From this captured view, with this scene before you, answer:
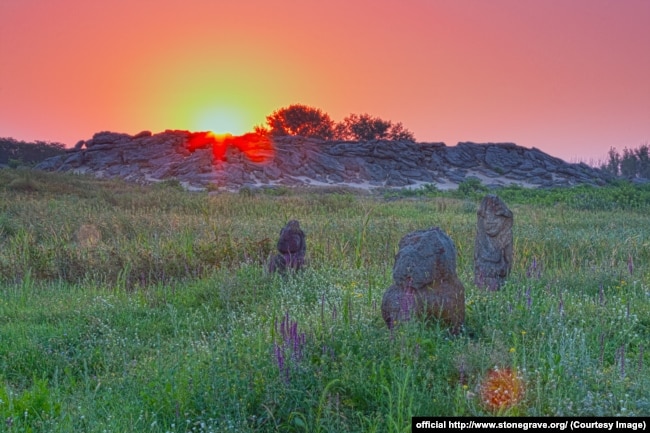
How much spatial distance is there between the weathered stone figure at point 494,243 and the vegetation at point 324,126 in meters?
52.1

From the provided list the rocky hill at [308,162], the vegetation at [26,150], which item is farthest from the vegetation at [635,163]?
the vegetation at [26,150]

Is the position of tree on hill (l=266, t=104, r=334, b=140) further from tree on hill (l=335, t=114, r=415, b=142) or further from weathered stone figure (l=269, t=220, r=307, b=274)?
weathered stone figure (l=269, t=220, r=307, b=274)

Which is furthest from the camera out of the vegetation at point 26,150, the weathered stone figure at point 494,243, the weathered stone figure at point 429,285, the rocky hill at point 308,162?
the vegetation at point 26,150

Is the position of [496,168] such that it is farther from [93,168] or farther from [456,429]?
[456,429]

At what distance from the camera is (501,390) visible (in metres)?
4.20

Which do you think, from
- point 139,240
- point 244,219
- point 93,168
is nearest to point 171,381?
point 139,240

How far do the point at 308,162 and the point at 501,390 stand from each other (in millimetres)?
40989

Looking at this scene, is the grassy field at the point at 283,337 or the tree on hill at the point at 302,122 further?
the tree on hill at the point at 302,122

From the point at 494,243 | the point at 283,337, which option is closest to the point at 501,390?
the point at 283,337

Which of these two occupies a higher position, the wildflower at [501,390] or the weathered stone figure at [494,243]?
the weathered stone figure at [494,243]

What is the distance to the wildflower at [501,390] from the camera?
13.2 feet

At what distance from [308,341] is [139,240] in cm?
747

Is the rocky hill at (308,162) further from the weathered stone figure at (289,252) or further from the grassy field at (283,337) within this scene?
the weathered stone figure at (289,252)

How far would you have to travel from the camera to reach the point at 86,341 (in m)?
6.60
